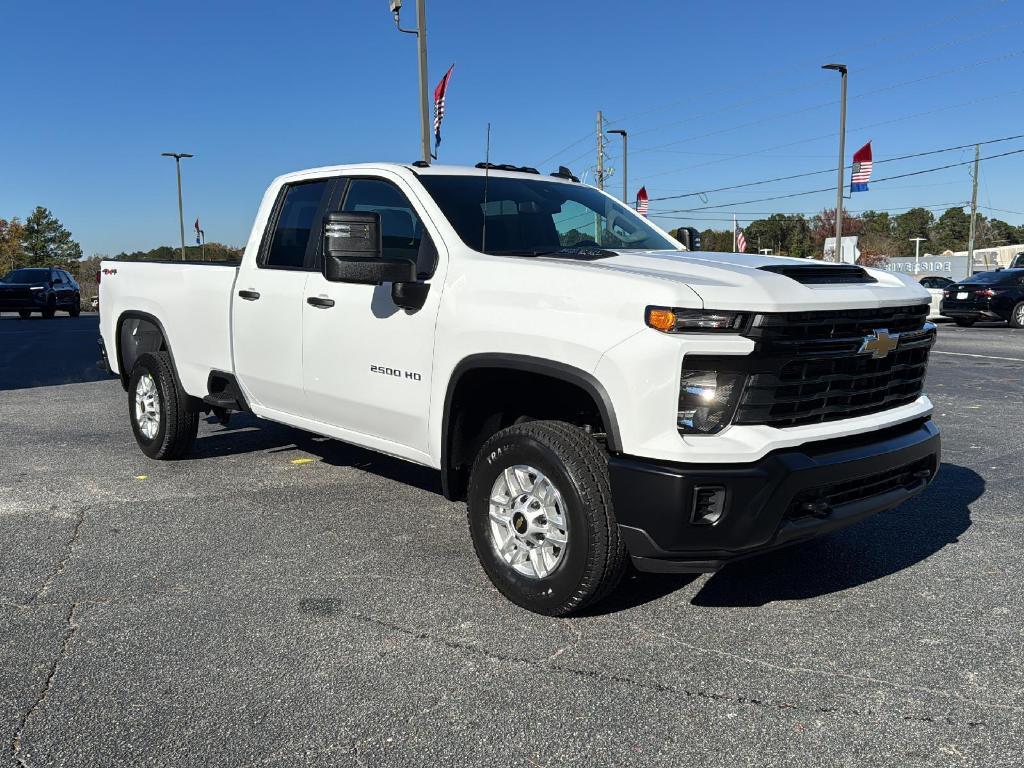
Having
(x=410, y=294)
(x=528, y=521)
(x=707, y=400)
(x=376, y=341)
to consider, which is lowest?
(x=528, y=521)

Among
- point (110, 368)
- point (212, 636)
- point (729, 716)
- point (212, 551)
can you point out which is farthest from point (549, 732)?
point (110, 368)

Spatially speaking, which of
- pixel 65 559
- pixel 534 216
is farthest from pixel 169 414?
pixel 534 216

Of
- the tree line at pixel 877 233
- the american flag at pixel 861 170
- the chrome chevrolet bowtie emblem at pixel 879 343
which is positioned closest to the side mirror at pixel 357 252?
the chrome chevrolet bowtie emblem at pixel 879 343

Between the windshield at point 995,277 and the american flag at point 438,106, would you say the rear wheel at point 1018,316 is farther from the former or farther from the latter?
the american flag at point 438,106

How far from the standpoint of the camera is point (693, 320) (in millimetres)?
3174

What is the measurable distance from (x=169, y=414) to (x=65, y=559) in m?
1.95

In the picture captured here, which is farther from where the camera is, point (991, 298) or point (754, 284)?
point (991, 298)

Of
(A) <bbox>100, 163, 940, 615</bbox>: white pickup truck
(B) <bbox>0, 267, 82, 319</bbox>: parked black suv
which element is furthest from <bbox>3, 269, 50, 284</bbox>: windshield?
(A) <bbox>100, 163, 940, 615</bbox>: white pickup truck

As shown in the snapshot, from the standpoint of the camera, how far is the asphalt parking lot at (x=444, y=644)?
276 cm

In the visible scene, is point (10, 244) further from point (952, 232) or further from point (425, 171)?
point (952, 232)

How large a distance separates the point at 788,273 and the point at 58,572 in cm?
352

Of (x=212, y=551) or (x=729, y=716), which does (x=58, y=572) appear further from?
(x=729, y=716)

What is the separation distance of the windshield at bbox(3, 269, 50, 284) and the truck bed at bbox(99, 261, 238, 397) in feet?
78.6

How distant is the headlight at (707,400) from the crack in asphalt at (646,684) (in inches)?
35.0
